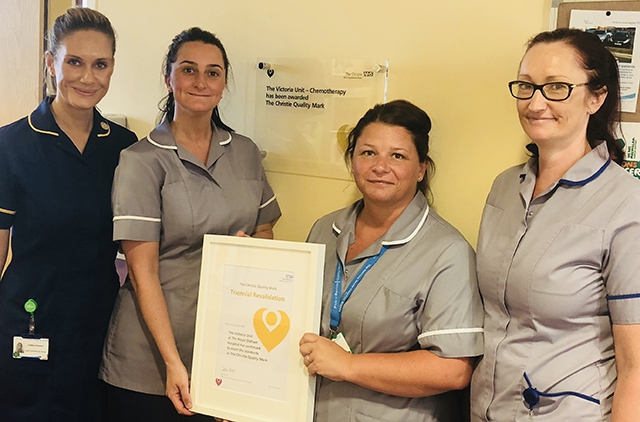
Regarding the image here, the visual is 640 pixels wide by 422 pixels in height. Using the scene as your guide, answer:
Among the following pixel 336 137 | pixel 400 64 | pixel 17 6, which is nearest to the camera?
pixel 400 64

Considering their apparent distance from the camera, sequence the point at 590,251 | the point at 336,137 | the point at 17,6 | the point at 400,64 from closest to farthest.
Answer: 1. the point at 590,251
2. the point at 400,64
3. the point at 336,137
4. the point at 17,6

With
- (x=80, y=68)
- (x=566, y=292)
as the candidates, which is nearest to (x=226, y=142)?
(x=80, y=68)

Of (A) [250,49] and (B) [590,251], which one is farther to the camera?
(A) [250,49]

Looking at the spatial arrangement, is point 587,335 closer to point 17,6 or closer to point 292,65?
point 292,65

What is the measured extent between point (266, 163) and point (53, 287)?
32.4 inches

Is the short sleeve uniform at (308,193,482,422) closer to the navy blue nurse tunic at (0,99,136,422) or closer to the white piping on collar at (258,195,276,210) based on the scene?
the white piping on collar at (258,195,276,210)

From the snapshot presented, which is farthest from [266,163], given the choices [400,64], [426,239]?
[426,239]

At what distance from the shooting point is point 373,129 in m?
1.71

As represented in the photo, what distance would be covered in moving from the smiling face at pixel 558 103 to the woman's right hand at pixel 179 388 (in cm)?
113

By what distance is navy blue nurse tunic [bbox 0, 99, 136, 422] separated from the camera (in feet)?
6.38

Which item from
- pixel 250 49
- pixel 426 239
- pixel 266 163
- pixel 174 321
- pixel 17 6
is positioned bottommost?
pixel 174 321

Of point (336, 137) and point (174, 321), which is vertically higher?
point (336, 137)

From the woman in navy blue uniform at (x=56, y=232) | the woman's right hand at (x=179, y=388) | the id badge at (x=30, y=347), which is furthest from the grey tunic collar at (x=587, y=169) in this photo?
the id badge at (x=30, y=347)

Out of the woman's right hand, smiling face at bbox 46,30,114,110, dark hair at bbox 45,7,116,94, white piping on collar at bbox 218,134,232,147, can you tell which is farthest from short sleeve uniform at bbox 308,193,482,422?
dark hair at bbox 45,7,116,94
